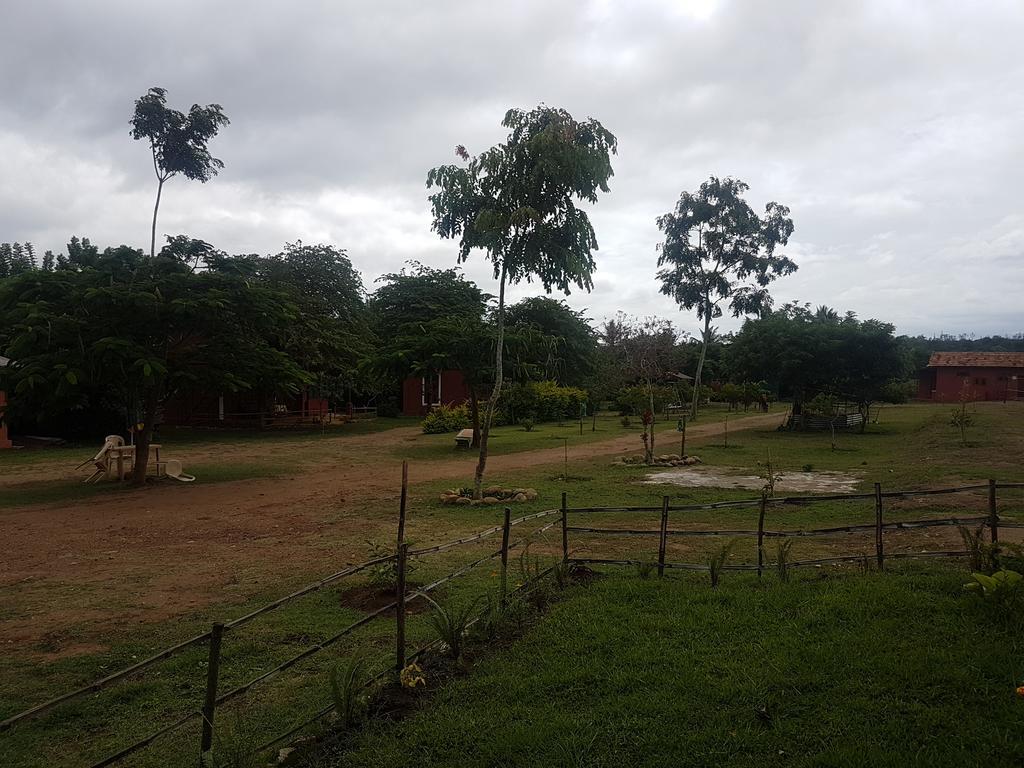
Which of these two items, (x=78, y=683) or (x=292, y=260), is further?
(x=292, y=260)

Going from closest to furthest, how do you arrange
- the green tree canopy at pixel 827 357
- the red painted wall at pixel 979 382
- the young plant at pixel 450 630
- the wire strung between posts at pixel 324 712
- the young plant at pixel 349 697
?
the wire strung between posts at pixel 324 712 < the young plant at pixel 349 697 < the young plant at pixel 450 630 < the green tree canopy at pixel 827 357 < the red painted wall at pixel 979 382

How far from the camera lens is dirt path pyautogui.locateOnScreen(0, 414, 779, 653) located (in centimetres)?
660

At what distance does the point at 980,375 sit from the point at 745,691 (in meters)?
48.6

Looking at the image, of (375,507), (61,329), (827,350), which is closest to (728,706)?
(375,507)

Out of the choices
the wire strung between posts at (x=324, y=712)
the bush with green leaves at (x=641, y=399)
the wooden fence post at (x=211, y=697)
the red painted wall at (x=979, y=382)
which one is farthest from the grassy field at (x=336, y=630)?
the red painted wall at (x=979, y=382)

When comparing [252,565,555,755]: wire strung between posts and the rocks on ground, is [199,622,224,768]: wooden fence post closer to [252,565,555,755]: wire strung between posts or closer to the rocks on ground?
[252,565,555,755]: wire strung between posts

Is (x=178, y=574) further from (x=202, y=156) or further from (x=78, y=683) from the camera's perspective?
(x=202, y=156)

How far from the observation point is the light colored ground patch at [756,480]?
13116 millimetres

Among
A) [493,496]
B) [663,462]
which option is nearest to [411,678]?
[493,496]

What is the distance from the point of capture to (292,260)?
35781mm

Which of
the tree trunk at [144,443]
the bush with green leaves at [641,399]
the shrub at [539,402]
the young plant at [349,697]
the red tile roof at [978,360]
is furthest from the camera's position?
the red tile roof at [978,360]

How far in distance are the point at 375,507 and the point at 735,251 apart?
90.3ft

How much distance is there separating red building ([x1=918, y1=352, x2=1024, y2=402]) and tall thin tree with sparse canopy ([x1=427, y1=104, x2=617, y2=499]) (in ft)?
129

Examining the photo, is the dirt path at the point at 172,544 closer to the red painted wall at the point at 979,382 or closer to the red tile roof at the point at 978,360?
the red painted wall at the point at 979,382
